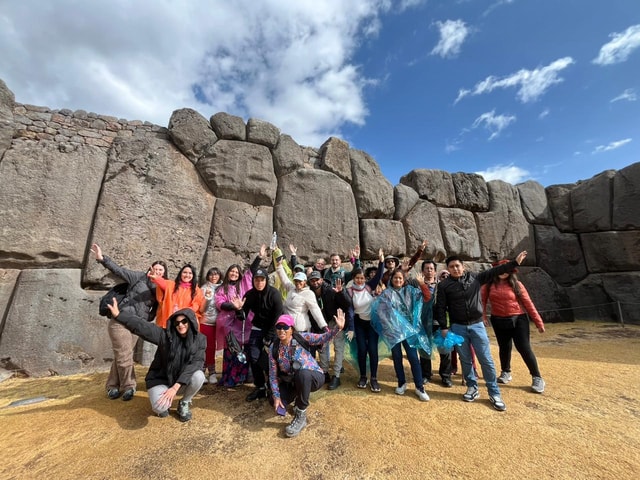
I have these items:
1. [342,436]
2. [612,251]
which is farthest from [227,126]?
[612,251]

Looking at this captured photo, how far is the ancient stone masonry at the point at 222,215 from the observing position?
453cm

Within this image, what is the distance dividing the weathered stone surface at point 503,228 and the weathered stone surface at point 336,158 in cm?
457

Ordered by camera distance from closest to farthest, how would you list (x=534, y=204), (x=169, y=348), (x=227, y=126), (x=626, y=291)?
(x=169, y=348) → (x=227, y=126) → (x=626, y=291) → (x=534, y=204)

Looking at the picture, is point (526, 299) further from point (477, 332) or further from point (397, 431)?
point (397, 431)

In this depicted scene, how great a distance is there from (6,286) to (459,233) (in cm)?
985

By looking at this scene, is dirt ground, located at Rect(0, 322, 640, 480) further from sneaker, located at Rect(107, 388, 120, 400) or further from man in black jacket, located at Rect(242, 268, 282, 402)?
man in black jacket, located at Rect(242, 268, 282, 402)

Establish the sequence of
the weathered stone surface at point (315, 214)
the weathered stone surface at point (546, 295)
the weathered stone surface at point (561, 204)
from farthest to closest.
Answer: the weathered stone surface at point (561, 204), the weathered stone surface at point (546, 295), the weathered stone surface at point (315, 214)

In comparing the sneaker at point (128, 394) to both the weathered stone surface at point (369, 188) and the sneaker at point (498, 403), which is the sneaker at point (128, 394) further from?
the weathered stone surface at point (369, 188)

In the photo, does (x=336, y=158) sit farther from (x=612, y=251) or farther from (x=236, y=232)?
(x=612, y=251)

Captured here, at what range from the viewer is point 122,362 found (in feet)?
10.8

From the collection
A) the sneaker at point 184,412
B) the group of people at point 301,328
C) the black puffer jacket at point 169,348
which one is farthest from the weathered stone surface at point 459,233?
the sneaker at point 184,412

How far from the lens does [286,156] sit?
22.0 ft

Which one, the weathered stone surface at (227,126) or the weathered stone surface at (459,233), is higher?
the weathered stone surface at (227,126)

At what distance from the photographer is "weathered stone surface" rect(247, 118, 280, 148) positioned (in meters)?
6.48
